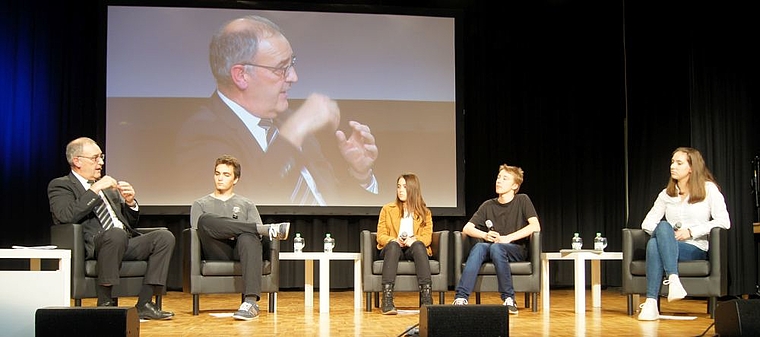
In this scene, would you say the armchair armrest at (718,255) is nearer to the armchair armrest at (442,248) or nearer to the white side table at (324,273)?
the armchair armrest at (442,248)

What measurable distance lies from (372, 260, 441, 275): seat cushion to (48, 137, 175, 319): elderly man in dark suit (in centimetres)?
132

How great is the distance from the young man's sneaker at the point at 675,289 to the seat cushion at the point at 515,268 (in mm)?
926

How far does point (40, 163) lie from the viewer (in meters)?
7.20

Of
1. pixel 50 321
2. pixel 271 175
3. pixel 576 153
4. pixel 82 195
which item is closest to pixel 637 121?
pixel 576 153

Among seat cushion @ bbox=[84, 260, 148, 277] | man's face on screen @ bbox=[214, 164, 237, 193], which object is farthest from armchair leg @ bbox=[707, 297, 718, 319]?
seat cushion @ bbox=[84, 260, 148, 277]

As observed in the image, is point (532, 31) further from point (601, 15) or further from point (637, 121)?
point (637, 121)

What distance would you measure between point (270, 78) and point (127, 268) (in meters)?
2.94

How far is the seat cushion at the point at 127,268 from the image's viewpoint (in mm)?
4617

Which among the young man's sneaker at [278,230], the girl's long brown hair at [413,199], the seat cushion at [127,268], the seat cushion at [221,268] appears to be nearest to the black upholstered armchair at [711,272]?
the girl's long brown hair at [413,199]

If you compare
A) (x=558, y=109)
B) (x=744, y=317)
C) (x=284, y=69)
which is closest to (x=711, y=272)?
(x=744, y=317)

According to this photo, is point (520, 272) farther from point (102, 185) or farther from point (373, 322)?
point (102, 185)

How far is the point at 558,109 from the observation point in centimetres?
791

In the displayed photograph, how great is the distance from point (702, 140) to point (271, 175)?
3.48 m

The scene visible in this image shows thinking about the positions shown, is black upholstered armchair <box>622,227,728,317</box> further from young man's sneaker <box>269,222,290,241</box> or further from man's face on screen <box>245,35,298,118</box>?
man's face on screen <box>245,35,298,118</box>
